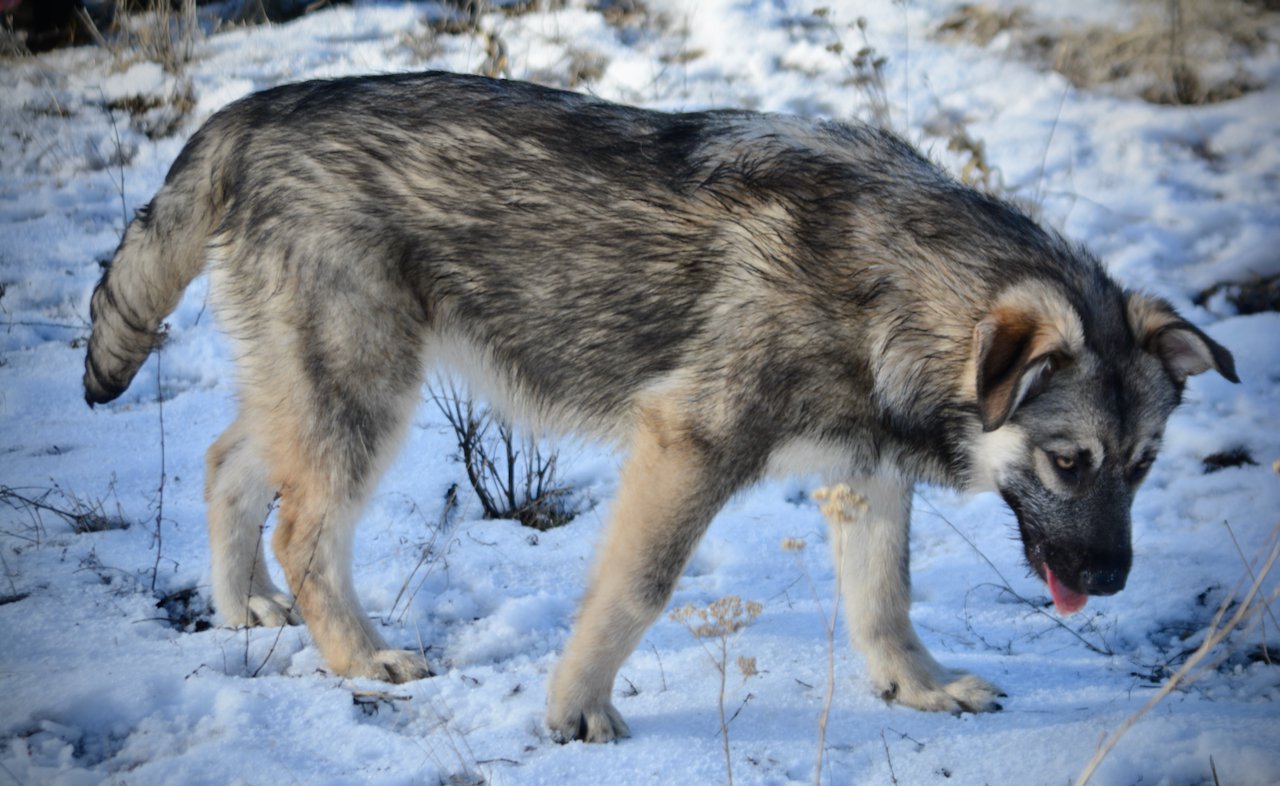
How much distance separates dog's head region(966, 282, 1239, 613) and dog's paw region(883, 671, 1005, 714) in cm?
47

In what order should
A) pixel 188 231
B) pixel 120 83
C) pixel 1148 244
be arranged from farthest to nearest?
pixel 120 83, pixel 1148 244, pixel 188 231

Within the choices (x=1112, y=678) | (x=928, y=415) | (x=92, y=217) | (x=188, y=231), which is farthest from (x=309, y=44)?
(x=1112, y=678)

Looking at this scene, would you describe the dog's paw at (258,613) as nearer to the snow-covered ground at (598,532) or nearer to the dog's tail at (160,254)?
the snow-covered ground at (598,532)

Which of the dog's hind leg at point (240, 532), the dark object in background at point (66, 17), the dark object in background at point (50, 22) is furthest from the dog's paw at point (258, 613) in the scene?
the dark object in background at point (50, 22)

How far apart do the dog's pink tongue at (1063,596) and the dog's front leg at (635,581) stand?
39.3 inches

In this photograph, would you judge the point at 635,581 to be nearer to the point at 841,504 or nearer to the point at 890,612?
the point at 841,504

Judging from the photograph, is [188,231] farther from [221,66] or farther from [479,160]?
[221,66]

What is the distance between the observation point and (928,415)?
327 cm

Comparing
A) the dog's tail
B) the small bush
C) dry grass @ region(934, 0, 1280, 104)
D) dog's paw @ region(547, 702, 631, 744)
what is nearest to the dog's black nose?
dog's paw @ region(547, 702, 631, 744)

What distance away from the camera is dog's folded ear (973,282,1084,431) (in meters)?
2.85

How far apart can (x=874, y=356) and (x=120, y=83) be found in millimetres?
6994

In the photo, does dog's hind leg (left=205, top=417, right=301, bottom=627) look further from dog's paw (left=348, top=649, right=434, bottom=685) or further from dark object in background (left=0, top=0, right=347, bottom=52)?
dark object in background (left=0, top=0, right=347, bottom=52)

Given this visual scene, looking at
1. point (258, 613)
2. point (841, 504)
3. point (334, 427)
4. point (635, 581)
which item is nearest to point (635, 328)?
point (635, 581)

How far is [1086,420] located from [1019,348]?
0.34m
